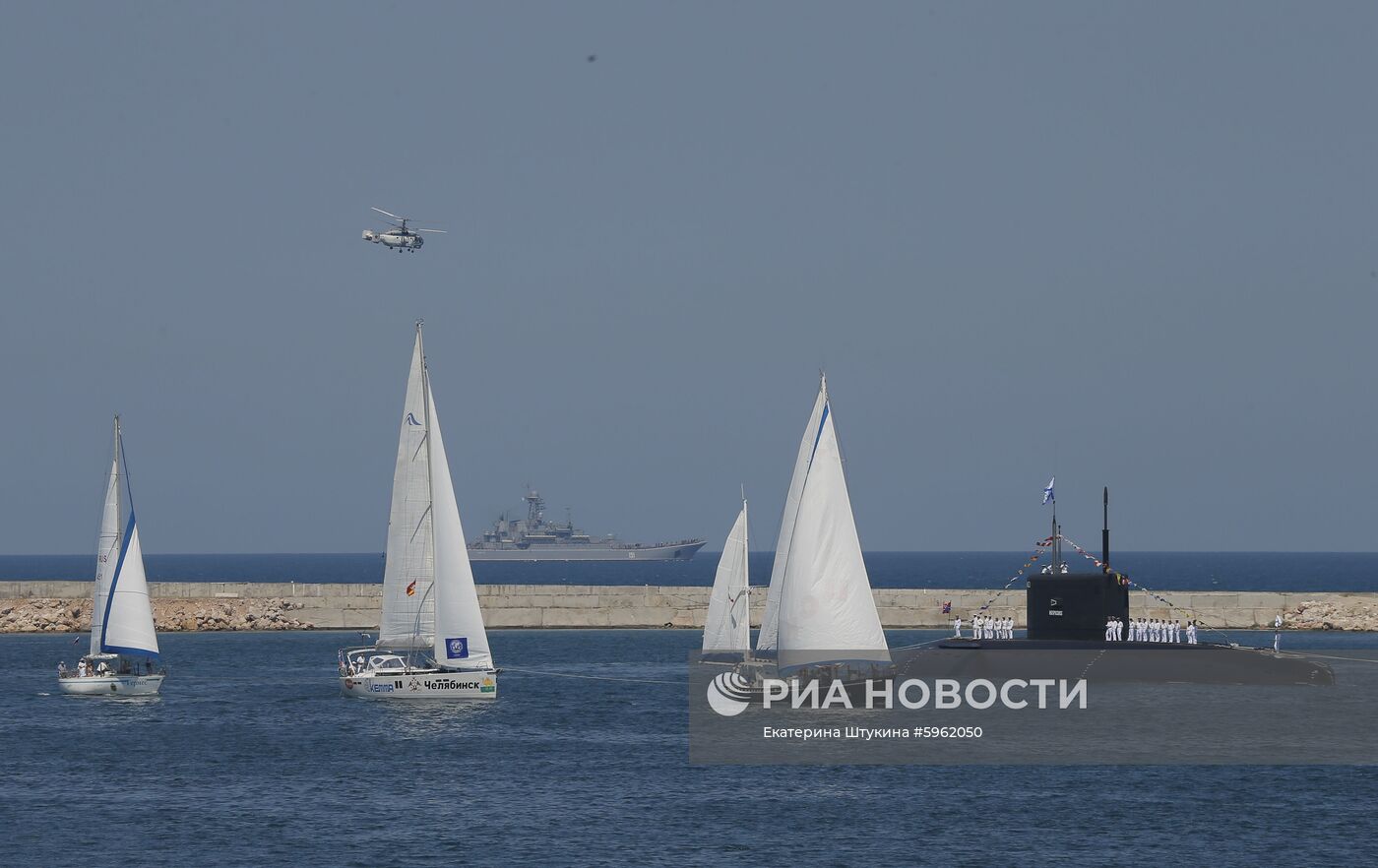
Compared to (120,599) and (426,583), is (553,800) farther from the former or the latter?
(120,599)

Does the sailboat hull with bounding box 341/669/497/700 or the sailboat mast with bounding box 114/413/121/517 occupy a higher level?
the sailboat mast with bounding box 114/413/121/517

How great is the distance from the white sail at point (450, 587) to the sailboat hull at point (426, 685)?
Result: 40 cm

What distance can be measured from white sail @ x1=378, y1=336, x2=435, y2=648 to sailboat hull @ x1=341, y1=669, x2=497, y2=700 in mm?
1160

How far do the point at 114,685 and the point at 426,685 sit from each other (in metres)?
11.9

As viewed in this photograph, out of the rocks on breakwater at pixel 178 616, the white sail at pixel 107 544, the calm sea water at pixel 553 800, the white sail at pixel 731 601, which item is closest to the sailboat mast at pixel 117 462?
the white sail at pixel 107 544

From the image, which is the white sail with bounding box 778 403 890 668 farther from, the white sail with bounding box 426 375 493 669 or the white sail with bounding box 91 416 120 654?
the white sail with bounding box 91 416 120 654

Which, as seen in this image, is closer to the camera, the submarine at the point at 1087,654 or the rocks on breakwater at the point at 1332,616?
the submarine at the point at 1087,654

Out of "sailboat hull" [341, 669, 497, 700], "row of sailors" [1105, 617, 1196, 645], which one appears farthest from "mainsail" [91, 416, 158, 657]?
"row of sailors" [1105, 617, 1196, 645]

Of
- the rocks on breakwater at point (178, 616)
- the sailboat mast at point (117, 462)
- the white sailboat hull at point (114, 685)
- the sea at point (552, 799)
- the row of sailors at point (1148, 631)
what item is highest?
the sailboat mast at point (117, 462)

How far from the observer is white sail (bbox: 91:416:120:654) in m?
58.9

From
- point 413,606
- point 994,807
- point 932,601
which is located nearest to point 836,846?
point 994,807

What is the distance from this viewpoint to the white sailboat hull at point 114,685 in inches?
2322

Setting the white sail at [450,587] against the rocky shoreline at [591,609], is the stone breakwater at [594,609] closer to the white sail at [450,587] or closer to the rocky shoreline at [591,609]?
the rocky shoreline at [591,609]

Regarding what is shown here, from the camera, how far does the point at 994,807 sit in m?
37.9
